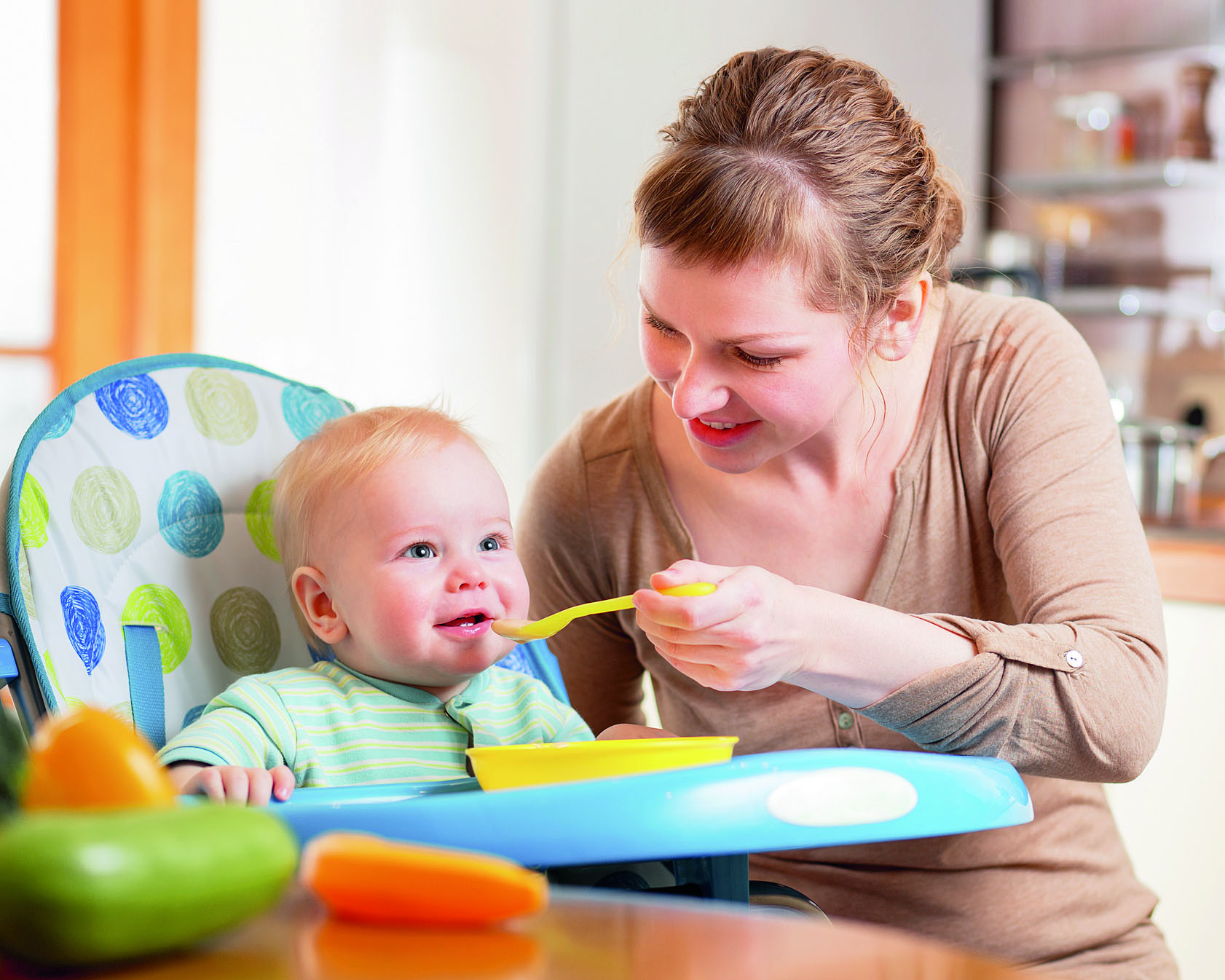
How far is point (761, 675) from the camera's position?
83 cm

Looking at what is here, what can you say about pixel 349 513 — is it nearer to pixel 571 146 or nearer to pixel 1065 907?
pixel 1065 907

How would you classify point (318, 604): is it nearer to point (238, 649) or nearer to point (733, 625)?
point (238, 649)

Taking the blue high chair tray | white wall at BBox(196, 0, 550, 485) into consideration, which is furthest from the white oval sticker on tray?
white wall at BBox(196, 0, 550, 485)

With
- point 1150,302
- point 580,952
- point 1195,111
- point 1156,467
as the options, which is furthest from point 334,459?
point 1195,111

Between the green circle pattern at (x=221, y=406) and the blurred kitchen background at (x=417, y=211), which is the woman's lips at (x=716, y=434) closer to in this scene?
the green circle pattern at (x=221, y=406)

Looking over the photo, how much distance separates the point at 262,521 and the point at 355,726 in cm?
26

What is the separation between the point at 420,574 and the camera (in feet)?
3.38

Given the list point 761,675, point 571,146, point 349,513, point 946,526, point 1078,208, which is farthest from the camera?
point 1078,208

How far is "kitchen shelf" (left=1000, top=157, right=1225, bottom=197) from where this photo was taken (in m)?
3.17

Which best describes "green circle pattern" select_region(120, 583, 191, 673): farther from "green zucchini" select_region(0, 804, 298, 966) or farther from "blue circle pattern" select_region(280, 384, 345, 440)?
"green zucchini" select_region(0, 804, 298, 966)

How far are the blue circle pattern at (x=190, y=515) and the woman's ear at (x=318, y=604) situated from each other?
0.09 meters

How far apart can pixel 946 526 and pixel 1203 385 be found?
247 cm

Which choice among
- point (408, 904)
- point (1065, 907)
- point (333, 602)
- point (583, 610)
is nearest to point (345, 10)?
point (333, 602)

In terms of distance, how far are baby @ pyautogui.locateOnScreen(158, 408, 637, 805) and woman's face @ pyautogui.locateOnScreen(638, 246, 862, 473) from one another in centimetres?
20
